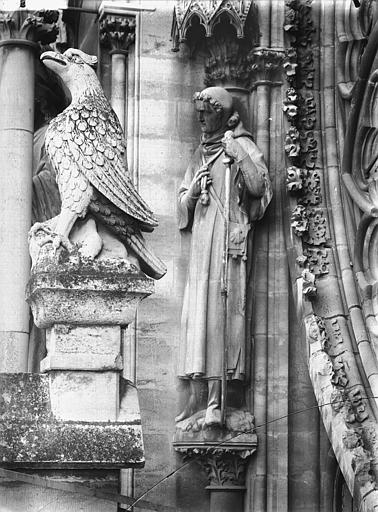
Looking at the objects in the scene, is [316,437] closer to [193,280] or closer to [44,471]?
[193,280]

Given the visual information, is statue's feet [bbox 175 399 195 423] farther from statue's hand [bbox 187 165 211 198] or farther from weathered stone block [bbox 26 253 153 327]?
weathered stone block [bbox 26 253 153 327]

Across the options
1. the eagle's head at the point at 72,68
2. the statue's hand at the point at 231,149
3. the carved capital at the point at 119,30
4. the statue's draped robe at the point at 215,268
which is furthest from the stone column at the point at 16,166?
the statue's hand at the point at 231,149

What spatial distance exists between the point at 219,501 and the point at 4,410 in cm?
276

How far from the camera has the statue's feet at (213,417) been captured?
49.2ft

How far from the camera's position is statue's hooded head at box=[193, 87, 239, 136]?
15.5 m

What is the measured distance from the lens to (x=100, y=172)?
45.9ft

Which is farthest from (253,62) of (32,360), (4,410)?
(4,410)

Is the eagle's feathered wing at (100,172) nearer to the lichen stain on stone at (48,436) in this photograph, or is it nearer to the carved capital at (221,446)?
the lichen stain on stone at (48,436)

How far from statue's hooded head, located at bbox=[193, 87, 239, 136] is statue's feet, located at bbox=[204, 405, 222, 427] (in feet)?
6.73

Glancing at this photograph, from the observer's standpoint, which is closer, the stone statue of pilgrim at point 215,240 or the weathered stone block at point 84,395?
the weathered stone block at point 84,395

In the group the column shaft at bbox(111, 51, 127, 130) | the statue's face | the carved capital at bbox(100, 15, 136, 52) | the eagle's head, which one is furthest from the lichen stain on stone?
the carved capital at bbox(100, 15, 136, 52)

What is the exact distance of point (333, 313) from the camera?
15.2m

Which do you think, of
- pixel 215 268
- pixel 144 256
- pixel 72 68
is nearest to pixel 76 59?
pixel 72 68

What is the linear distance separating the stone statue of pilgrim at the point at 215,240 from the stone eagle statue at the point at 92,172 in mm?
1313
